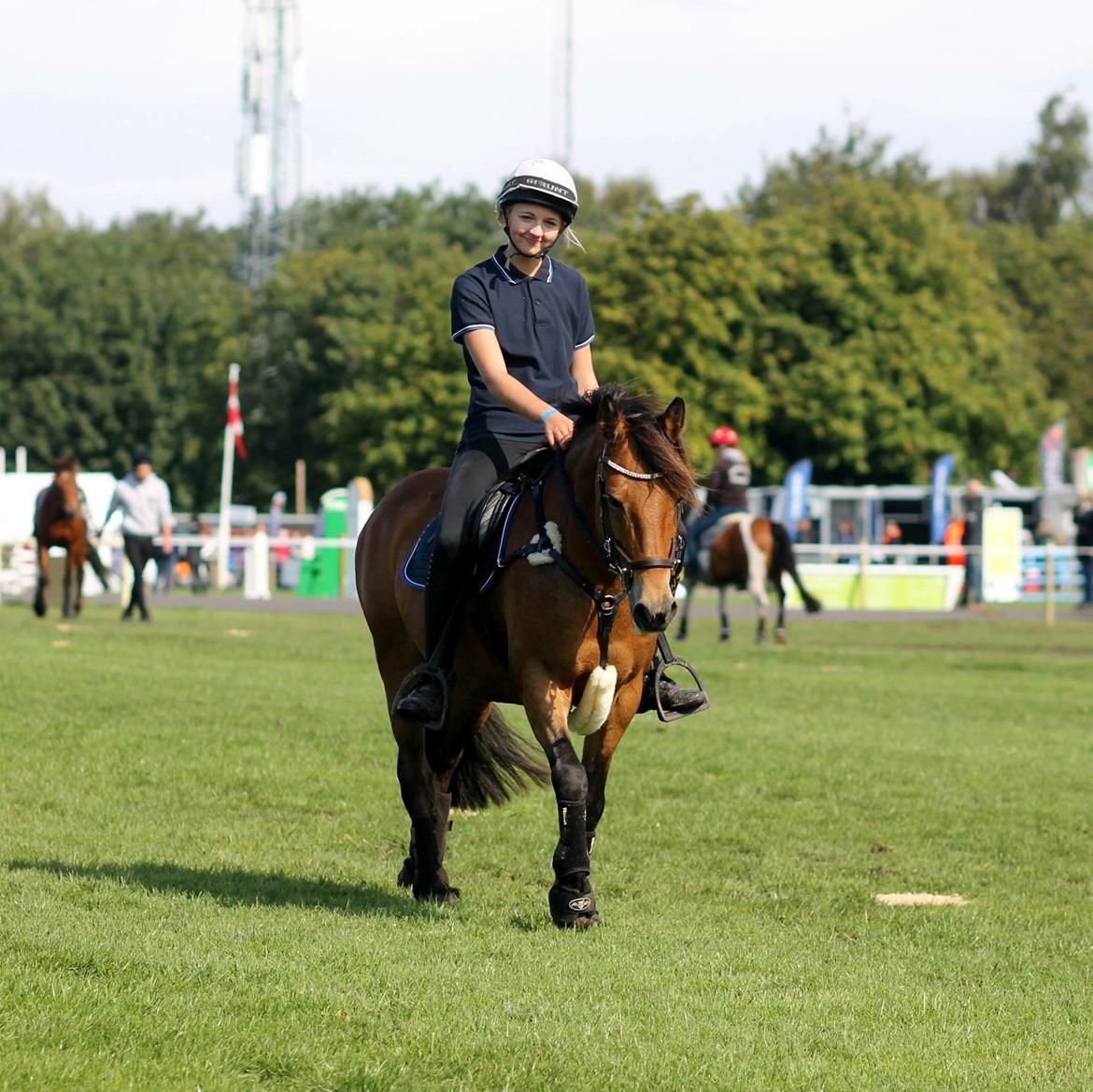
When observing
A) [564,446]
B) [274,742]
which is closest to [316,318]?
[274,742]

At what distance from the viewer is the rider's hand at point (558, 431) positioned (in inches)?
322

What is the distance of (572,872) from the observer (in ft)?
25.9

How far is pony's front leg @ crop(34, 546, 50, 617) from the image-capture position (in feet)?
95.8

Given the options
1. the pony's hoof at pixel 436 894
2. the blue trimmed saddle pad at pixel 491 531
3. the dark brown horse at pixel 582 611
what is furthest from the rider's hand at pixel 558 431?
the pony's hoof at pixel 436 894

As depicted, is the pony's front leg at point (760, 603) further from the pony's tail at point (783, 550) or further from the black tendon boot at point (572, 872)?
the black tendon boot at point (572, 872)

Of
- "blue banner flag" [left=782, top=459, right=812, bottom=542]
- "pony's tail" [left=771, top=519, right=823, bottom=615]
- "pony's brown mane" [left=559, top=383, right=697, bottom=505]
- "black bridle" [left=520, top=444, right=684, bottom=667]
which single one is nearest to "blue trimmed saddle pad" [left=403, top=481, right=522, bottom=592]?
"black bridle" [left=520, top=444, right=684, bottom=667]

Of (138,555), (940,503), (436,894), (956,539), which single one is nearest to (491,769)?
(436,894)

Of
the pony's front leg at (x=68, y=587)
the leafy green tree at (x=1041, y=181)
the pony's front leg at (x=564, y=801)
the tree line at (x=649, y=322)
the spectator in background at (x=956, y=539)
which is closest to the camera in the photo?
the pony's front leg at (x=564, y=801)

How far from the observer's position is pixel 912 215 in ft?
227

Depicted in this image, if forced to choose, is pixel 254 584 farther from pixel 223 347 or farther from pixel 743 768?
pixel 223 347

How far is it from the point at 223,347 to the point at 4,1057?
80644 mm

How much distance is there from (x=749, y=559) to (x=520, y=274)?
20807 mm

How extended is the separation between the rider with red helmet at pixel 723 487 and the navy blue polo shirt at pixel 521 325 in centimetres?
1822

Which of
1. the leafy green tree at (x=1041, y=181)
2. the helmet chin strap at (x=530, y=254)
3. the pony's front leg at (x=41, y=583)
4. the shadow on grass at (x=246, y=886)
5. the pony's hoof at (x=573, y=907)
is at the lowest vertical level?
the shadow on grass at (x=246, y=886)
